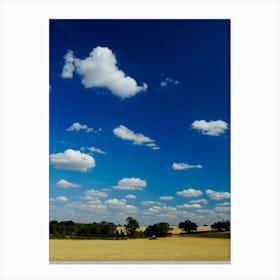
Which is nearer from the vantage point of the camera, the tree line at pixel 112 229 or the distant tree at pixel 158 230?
the tree line at pixel 112 229

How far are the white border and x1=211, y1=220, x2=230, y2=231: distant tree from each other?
2.23ft

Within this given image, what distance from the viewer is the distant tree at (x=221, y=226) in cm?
650

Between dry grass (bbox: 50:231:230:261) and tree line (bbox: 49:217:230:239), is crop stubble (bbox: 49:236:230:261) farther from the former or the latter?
tree line (bbox: 49:217:230:239)

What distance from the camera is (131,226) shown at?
23.5 feet

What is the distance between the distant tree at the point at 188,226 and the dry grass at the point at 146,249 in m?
0.15

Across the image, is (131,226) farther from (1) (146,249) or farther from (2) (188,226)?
(2) (188,226)

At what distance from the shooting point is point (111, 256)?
623 cm

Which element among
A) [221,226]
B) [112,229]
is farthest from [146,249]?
[221,226]

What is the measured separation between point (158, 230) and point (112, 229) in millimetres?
901

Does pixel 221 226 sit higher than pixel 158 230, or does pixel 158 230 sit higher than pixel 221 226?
pixel 221 226
